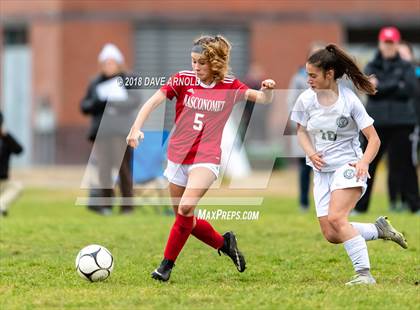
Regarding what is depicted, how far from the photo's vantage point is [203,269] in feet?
26.9

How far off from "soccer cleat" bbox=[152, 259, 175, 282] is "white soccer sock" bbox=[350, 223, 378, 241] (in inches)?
55.7

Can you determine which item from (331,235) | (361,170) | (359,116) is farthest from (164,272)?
(359,116)

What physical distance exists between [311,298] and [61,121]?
22.0m

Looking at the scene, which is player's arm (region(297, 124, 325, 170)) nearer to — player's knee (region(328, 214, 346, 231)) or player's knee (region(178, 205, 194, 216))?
player's knee (region(328, 214, 346, 231))

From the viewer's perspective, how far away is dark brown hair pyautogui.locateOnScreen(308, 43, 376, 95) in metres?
7.47

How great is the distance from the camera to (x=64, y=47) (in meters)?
27.9

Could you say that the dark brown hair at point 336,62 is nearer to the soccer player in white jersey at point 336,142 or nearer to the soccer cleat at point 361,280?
the soccer player in white jersey at point 336,142

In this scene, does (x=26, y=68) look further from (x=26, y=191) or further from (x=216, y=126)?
(x=216, y=126)

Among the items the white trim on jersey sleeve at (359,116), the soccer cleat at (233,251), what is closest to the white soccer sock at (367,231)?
the white trim on jersey sleeve at (359,116)

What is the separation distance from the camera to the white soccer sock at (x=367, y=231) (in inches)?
301

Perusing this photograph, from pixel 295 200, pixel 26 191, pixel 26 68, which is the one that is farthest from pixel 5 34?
pixel 295 200

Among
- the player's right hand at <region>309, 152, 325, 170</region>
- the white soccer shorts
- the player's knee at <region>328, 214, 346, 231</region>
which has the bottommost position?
the player's knee at <region>328, 214, 346, 231</region>

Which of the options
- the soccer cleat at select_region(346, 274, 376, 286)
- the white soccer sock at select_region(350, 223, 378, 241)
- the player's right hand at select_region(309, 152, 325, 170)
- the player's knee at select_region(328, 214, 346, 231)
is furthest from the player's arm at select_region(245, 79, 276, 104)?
the soccer cleat at select_region(346, 274, 376, 286)

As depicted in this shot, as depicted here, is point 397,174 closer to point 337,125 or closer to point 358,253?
point 337,125
